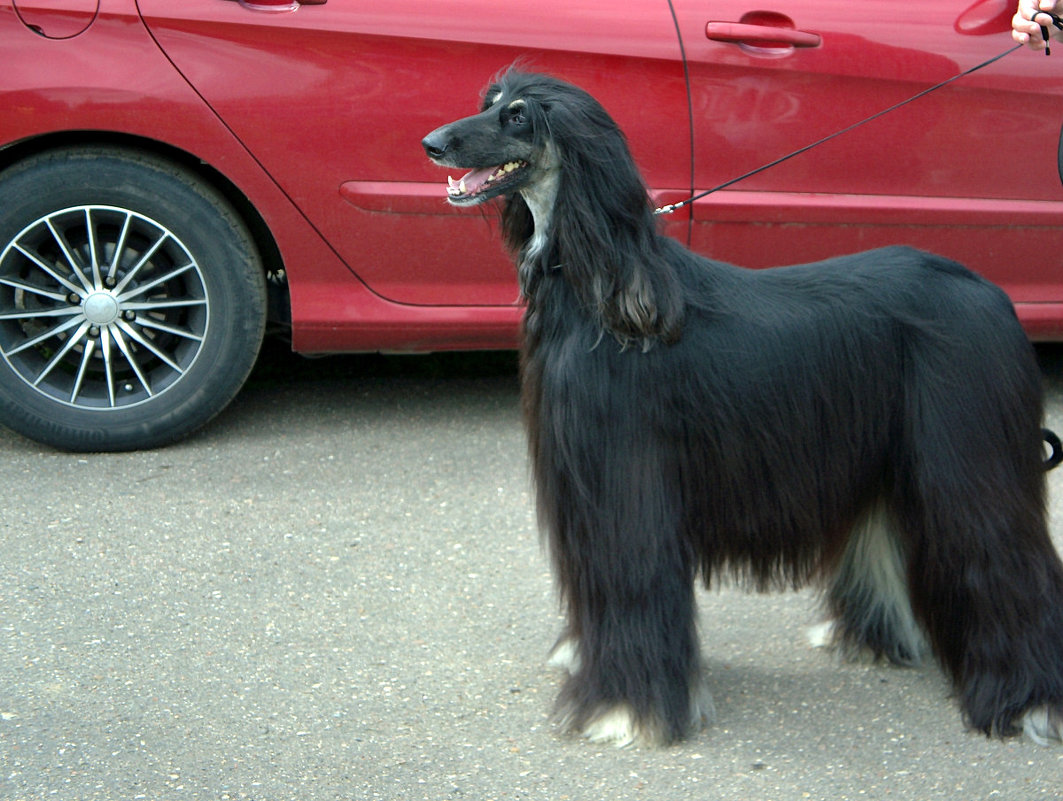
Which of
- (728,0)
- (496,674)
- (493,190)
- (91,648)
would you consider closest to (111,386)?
(91,648)

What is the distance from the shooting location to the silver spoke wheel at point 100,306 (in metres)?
4.16

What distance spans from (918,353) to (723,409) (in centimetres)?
45

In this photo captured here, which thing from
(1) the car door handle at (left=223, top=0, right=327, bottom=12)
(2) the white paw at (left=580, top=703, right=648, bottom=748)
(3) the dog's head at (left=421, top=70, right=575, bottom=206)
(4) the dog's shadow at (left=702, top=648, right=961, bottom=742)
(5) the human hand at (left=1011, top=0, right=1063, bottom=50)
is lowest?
(4) the dog's shadow at (left=702, top=648, right=961, bottom=742)

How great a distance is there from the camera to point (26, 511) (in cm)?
393

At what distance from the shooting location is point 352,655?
3.22 meters

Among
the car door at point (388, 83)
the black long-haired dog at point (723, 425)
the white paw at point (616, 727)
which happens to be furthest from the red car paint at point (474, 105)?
the white paw at point (616, 727)

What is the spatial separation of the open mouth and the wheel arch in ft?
5.79

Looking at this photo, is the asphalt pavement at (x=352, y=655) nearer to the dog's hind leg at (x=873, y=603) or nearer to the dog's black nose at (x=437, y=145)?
the dog's hind leg at (x=873, y=603)

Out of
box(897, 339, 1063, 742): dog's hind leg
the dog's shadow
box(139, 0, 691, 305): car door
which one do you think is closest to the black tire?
box(139, 0, 691, 305): car door

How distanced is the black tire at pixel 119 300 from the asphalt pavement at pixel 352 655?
19 cm

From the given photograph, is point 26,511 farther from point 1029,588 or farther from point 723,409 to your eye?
point 1029,588

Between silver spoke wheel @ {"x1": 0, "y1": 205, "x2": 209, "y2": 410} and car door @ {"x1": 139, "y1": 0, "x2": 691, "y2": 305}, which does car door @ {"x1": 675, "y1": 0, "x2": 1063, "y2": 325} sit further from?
silver spoke wheel @ {"x1": 0, "y1": 205, "x2": 209, "y2": 410}

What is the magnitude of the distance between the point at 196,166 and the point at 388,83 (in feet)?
2.36

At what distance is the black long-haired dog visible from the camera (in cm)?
258
